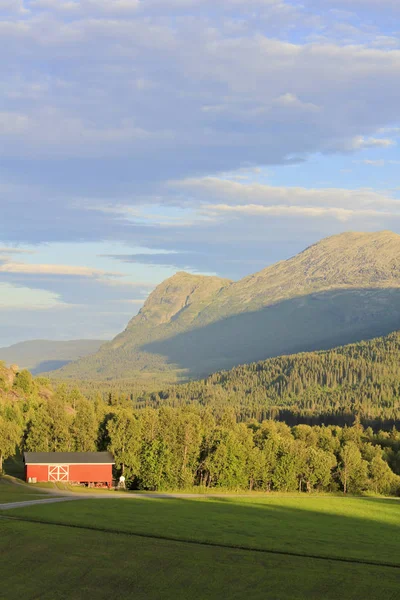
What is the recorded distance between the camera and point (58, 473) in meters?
118

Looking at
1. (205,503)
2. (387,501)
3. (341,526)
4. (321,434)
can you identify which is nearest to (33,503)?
(205,503)

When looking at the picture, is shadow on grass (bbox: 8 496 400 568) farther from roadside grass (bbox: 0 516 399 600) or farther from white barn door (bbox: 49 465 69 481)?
white barn door (bbox: 49 465 69 481)

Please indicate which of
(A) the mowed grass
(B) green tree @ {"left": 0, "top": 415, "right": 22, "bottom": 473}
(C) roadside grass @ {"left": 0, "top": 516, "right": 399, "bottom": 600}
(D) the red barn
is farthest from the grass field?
(B) green tree @ {"left": 0, "top": 415, "right": 22, "bottom": 473}

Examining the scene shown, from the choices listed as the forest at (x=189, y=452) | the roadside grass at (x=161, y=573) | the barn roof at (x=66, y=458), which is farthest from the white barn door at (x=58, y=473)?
the roadside grass at (x=161, y=573)

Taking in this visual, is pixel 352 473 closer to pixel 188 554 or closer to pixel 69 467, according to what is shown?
pixel 69 467

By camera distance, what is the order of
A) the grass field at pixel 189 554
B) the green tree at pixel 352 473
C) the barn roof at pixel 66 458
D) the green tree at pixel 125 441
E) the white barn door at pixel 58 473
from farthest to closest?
the green tree at pixel 352 473, the green tree at pixel 125 441, the white barn door at pixel 58 473, the barn roof at pixel 66 458, the grass field at pixel 189 554

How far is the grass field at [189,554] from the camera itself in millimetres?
54656

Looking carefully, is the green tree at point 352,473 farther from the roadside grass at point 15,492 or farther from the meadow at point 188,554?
the roadside grass at point 15,492

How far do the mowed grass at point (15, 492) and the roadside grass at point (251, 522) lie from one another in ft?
21.3

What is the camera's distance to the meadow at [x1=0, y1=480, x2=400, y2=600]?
54719 mm

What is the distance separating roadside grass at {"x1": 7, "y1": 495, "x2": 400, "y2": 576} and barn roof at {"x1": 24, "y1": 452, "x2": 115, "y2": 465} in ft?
63.8

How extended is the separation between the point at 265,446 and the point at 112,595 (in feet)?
288

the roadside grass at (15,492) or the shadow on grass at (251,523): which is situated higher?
the roadside grass at (15,492)

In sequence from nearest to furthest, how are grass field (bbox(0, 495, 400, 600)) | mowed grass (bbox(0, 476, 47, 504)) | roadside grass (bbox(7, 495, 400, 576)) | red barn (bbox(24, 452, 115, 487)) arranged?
grass field (bbox(0, 495, 400, 600)) → roadside grass (bbox(7, 495, 400, 576)) → mowed grass (bbox(0, 476, 47, 504)) → red barn (bbox(24, 452, 115, 487))
